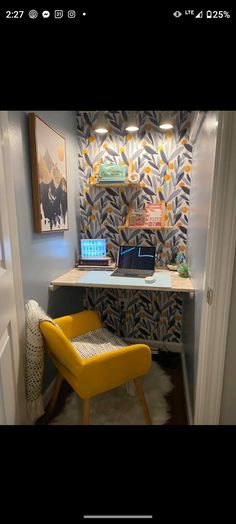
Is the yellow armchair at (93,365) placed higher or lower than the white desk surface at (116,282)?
lower

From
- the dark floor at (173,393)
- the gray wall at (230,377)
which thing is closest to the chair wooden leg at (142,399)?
the dark floor at (173,393)

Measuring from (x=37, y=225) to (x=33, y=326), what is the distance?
573 mm

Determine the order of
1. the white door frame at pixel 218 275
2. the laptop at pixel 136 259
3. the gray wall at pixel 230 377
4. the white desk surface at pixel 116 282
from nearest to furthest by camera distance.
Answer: the white door frame at pixel 218 275 < the gray wall at pixel 230 377 < the white desk surface at pixel 116 282 < the laptop at pixel 136 259

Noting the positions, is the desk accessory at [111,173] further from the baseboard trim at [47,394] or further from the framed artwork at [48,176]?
the baseboard trim at [47,394]

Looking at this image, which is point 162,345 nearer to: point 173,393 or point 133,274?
point 173,393

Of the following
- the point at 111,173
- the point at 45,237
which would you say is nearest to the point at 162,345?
the point at 45,237

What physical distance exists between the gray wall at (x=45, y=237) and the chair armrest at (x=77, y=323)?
0.16 meters

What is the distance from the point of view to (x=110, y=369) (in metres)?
1.19

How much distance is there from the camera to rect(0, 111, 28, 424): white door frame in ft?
3.43

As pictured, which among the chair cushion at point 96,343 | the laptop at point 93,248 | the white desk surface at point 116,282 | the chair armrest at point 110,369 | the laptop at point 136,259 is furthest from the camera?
the laptop at point 93,248

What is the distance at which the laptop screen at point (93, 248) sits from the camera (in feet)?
7.12
